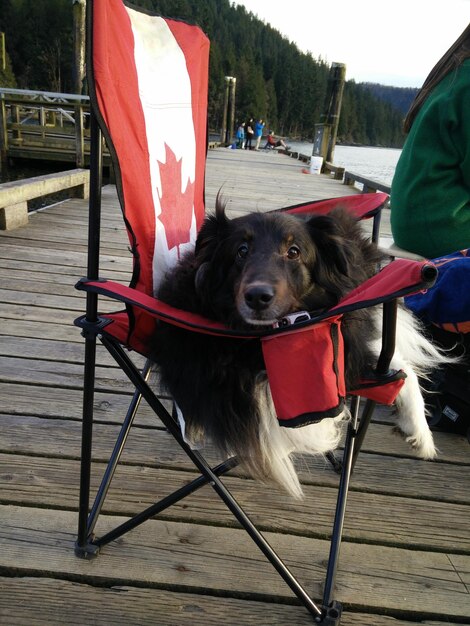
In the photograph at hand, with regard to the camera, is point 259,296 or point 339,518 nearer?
point 259,296

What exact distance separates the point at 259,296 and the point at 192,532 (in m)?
0.79

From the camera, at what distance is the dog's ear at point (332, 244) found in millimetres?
1373

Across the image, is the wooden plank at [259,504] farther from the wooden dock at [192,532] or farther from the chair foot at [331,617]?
the chair foot at [331,617]

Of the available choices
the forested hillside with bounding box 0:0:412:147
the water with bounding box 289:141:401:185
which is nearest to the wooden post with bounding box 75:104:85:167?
the water with bounding box 289:141:401:185

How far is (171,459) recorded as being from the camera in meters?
1.76

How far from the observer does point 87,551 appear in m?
1.34

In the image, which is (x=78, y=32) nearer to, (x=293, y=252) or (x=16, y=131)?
(x=16, y=131)

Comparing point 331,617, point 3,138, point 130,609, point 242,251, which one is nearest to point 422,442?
point 331,617

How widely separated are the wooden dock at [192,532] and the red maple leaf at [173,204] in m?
0.81

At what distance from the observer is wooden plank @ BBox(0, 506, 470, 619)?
4.25 ft

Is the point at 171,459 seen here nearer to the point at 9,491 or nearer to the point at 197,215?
the point at 9,491

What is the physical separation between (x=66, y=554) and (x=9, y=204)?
3.49 metres

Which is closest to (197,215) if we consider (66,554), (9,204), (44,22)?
(66,554)

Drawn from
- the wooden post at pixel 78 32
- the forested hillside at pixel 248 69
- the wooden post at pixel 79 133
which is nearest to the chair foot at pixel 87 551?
the wooden post at pixel 79 133
